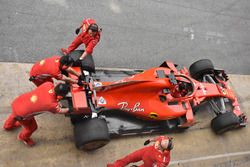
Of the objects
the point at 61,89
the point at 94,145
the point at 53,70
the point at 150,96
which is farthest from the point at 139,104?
the point at 61,89

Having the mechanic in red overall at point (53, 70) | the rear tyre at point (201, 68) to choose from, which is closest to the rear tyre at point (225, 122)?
the rear tyre at point (201, 68)

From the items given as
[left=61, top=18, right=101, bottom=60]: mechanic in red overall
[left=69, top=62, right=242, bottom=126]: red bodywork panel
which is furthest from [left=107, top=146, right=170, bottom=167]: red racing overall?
[left=61, top=18, right=101, bottom=60]: mechanic in red overall

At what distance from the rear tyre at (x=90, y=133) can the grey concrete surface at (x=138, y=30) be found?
2.10 meters

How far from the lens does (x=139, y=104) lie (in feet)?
21.2

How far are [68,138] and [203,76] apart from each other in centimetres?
334

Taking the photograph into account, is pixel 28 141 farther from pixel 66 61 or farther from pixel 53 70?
pixel 66 61

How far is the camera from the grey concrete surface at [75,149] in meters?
5.94

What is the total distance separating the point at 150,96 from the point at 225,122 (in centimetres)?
178


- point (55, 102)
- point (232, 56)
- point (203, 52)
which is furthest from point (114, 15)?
point (55, 102)

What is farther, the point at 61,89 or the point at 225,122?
the point at 225,122

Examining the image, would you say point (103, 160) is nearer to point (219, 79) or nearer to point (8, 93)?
point (8, 93)

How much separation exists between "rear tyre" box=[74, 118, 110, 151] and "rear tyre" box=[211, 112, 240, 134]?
2.66 m

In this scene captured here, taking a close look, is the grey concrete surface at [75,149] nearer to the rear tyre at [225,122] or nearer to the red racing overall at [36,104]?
the rear tyre at [225,122]

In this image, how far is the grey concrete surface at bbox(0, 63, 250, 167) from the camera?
594 cm
